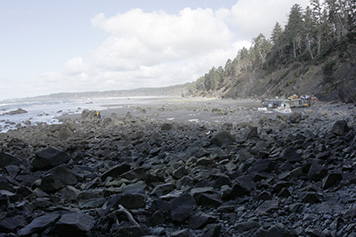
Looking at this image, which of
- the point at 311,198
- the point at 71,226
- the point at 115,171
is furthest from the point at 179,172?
the point at 71,226

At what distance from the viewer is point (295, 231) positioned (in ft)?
14.8

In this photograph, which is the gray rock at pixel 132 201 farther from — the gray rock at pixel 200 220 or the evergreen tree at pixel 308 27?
the evergreen tree at pixel 308 27

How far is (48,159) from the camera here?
31.6 ft

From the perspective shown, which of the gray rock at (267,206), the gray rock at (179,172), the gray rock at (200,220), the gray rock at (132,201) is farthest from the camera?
the gray rock at (179,172)

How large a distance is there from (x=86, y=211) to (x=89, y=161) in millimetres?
5826

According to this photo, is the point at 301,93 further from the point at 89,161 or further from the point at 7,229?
the point at 7,229

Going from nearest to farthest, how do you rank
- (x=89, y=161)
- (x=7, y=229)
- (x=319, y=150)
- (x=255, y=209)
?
(x=7, y=229), (x=255, y=209), (x=319, y=150), (x=89, y=161)

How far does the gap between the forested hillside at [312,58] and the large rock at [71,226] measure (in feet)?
106

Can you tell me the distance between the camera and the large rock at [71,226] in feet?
15.0

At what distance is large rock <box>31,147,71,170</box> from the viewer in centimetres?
941

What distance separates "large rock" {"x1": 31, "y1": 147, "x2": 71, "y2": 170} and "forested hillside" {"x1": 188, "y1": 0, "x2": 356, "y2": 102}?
30.7 m

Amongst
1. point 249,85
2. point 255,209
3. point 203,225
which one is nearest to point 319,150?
point 255,209

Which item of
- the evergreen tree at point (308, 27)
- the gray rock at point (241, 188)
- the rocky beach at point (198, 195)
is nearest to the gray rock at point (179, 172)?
the rocky beach at point (198, 195)

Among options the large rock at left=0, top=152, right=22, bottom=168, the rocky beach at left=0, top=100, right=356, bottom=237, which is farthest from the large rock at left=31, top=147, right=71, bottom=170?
the large rock at left=0, top=152, right=22, bottom=168
